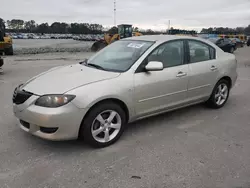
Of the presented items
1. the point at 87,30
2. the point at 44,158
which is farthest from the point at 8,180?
the point at 87,30

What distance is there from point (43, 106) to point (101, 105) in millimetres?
743

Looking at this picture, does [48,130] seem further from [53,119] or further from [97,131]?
[97,131]

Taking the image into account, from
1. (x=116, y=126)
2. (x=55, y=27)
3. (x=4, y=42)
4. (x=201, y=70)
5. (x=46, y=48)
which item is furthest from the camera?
(x=55, y=27)

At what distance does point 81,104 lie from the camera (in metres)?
3.37

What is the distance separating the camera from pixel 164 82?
4250 mm

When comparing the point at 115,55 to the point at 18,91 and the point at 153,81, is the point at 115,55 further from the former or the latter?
the point at 18,91

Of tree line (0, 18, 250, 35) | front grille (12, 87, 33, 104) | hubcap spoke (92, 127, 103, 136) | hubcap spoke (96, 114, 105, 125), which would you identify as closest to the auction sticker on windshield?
hubcap spoke (96, 114, 105, 125)

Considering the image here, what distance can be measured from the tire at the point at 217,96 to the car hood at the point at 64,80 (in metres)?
2.41

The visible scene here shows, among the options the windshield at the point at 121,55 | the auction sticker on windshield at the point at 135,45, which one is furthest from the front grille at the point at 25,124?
the auction sticker on windshield at the point at 135,45

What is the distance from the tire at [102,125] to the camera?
3506 millimetres

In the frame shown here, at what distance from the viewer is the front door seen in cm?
401

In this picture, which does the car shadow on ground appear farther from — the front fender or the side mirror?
the side mirror

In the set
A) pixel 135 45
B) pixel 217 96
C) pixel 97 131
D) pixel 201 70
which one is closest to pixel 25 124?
pixel 97 131

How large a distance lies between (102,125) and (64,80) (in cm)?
81
